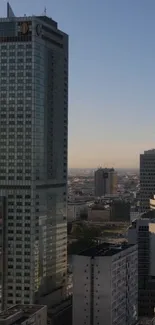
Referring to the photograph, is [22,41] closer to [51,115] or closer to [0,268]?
[51,115]

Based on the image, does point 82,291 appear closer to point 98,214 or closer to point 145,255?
point 145,255

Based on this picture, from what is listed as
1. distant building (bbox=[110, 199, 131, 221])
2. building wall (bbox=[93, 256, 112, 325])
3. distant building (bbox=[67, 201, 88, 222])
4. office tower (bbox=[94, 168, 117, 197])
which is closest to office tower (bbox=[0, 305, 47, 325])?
building wall (bbox=[93, 256, 112, 325])

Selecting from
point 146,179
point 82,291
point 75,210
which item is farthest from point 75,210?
point 82,291

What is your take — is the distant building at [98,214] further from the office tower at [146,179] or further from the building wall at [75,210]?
the office tower at [146,179]

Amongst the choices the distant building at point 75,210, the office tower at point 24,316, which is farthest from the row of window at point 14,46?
the distant building at point 75,210

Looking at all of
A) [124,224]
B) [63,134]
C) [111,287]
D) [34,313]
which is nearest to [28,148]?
[63,134]

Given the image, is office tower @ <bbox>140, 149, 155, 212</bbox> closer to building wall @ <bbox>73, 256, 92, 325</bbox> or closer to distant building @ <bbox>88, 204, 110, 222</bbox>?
distant building @ <bbox>88, 204, 110, 222</bbox>
